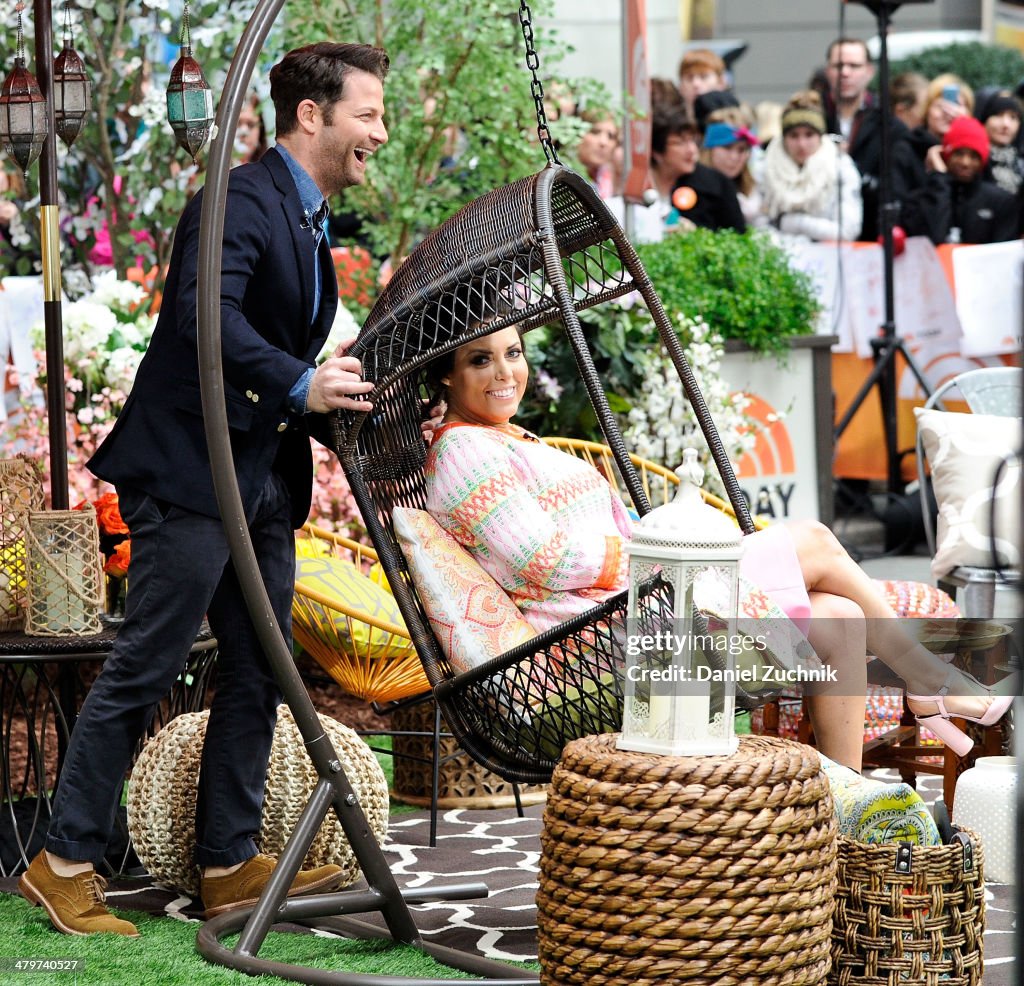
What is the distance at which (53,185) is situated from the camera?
3875mm

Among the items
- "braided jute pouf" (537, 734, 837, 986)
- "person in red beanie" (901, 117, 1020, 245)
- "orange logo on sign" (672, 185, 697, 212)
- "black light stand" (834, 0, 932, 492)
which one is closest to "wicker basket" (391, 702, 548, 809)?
"braided jute pouf" (537, 734, 837, 986)

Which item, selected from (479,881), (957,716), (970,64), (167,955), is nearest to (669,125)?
(957,716)

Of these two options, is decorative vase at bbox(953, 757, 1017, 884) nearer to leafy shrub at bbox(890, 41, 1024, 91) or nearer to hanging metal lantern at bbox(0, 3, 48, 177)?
hanging metal lantern at bbox(0, 3, 48, 177)

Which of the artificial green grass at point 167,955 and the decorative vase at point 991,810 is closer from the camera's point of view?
the artificial green grass at point 167,955

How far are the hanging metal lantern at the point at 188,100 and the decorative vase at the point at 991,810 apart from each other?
204cm

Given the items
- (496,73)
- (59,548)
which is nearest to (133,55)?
(496,73)

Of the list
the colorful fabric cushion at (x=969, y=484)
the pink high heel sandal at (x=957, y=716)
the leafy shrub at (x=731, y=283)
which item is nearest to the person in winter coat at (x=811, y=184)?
the leafy shrub at (x=731, y=283)

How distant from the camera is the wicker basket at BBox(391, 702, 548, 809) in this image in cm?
426

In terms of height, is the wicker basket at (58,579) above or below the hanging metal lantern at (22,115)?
below

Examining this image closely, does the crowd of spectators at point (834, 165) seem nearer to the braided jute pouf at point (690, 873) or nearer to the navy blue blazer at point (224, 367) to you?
the navy blue blazer at point (224, 367)

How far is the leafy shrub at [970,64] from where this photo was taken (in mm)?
15922

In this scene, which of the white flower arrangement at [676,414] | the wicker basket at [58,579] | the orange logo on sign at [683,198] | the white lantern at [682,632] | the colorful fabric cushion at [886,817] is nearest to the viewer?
the white lantern at [682,632]

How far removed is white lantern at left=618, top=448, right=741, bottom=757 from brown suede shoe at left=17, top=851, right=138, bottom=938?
1215 millimetres

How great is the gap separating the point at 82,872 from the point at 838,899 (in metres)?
1.42
